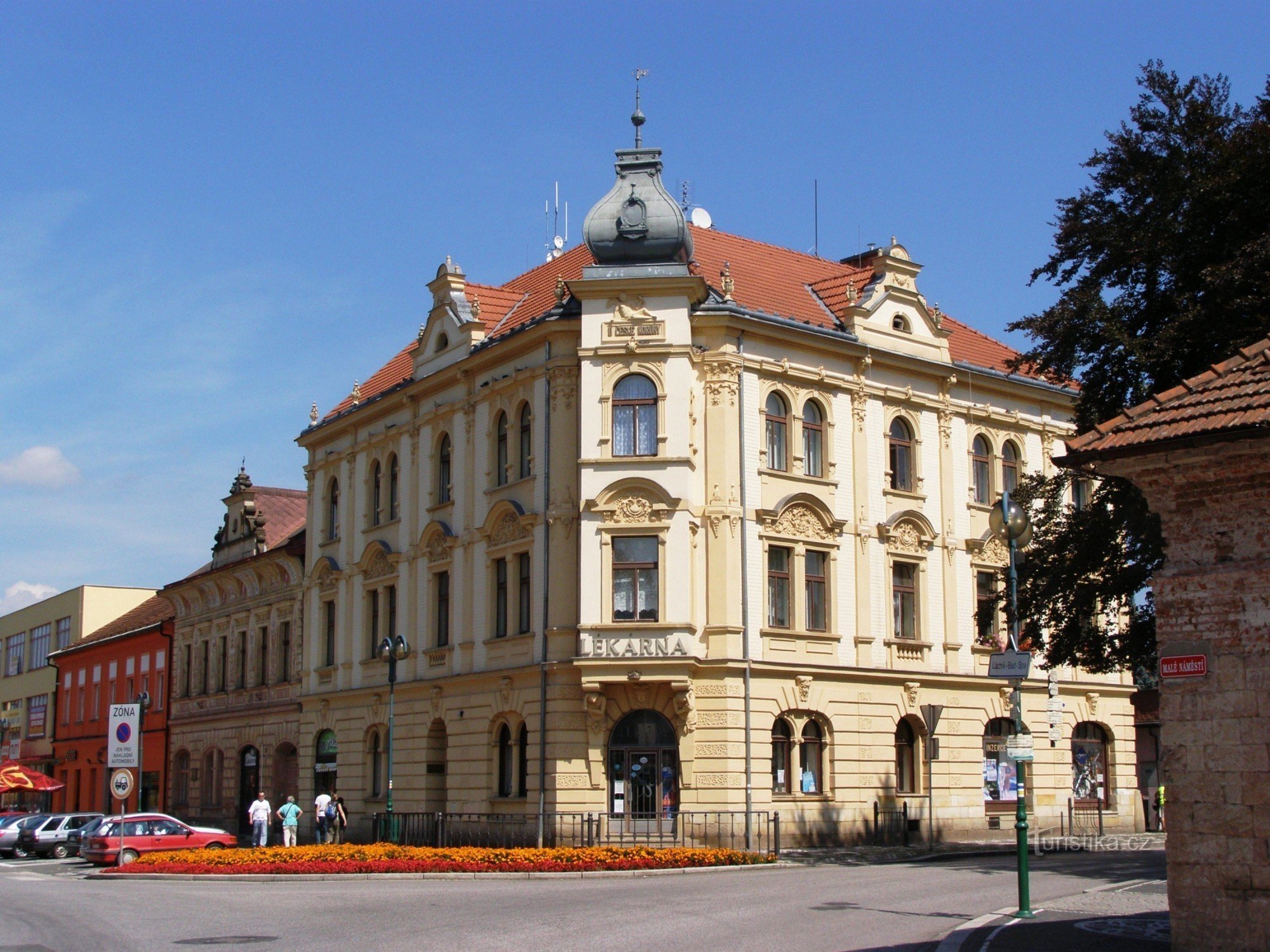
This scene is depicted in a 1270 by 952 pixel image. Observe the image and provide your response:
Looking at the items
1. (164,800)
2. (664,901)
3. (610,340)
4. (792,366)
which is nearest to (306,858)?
(664,901)

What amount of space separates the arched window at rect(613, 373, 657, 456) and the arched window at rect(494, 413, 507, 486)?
13.8 feet

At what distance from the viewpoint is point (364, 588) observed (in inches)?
1695

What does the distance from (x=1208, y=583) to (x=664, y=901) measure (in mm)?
10456

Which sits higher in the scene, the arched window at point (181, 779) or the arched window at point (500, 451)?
the arched window at point (500, 451)

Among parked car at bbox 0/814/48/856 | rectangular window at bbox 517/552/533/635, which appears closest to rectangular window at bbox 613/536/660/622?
rectangular window at bbox 517/552/533/635

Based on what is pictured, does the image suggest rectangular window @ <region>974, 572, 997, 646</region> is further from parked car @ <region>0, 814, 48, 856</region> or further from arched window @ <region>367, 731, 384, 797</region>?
parked car @ <region>0, 814, 48, 856</region>

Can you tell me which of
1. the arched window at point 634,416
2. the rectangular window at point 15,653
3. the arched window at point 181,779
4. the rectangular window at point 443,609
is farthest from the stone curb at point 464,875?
the rectangular window at point 15,653

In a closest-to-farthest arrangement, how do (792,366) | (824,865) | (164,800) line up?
(824,865)
(792,366)
(164,800)

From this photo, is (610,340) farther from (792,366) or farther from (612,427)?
(792,366)

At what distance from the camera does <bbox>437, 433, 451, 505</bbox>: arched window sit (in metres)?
40.1

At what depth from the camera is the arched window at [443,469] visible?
132 feet

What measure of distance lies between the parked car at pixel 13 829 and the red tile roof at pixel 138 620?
13591 mm

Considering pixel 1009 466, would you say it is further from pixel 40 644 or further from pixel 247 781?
pixel 40 644

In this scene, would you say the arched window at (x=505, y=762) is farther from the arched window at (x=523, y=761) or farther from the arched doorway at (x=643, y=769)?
the arched doorway at (x=643, y=769)
